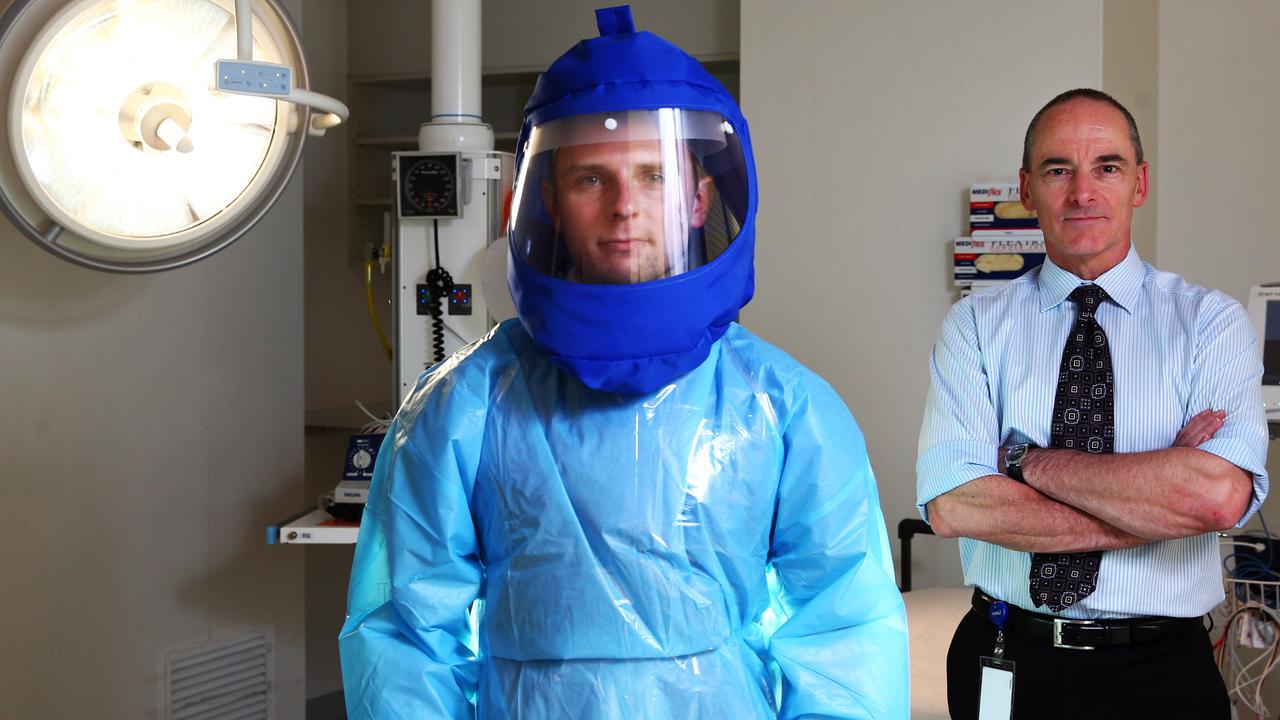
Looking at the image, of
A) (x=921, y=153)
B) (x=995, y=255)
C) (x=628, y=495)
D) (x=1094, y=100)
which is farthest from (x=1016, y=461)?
(x=921, y=153)

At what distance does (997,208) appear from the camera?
3418mm

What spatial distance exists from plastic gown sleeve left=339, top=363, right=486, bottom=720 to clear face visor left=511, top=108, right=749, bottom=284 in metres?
0.21

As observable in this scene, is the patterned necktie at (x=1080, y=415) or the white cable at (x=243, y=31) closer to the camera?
the patterned necktie at (x=1080, y=415)

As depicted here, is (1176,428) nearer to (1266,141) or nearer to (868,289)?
(868,289)

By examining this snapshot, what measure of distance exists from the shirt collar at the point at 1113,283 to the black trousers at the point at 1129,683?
524 mm

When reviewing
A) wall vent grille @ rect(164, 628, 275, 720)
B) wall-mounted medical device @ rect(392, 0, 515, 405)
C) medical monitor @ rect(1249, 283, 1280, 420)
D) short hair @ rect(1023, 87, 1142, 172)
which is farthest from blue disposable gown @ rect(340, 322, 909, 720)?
wall vent grille @ rect(164, 628, 275, 720)

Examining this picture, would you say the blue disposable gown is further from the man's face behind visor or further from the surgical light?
the surgical light

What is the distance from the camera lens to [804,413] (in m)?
1.27

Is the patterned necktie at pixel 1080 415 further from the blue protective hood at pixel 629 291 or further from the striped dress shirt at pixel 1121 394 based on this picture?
the blue protective hood at pixel 629 291

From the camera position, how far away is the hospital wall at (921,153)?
3.52m

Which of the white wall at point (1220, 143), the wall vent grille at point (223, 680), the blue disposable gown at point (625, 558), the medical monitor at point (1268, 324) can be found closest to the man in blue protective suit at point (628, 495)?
the blue disposable gown at point (625, 558)

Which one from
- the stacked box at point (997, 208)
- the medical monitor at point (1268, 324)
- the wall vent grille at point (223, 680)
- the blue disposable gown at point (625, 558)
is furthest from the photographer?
the stacked box at point (997, 208)

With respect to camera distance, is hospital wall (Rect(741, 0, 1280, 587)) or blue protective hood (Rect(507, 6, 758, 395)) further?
hospital wall (Rect(741, 0, 1280, 587))

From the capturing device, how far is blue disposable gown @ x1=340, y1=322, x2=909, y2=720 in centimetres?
121
